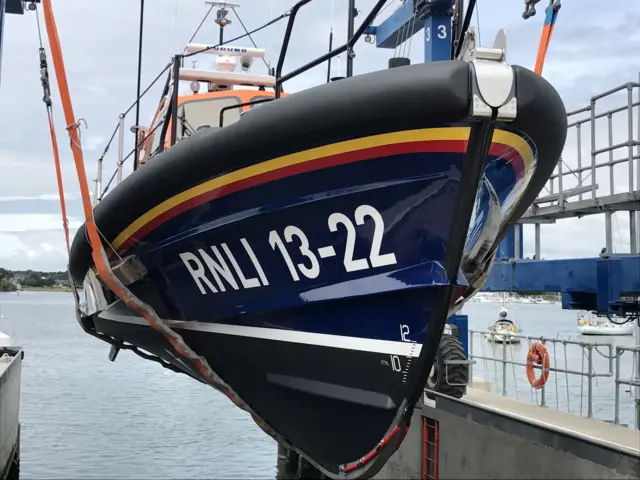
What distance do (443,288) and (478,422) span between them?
3.30 metres

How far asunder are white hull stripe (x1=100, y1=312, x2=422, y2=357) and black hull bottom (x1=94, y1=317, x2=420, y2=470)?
0.03 metres

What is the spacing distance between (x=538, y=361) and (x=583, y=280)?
3.82ft

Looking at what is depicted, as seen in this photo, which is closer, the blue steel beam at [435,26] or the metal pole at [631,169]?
the metal pole at [631,169]

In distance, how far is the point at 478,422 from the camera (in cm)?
687

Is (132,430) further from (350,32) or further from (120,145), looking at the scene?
(350,32)

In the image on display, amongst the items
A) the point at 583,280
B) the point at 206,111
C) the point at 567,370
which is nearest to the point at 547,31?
the point at 206,111

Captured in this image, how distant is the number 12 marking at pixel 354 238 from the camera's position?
3.98 m

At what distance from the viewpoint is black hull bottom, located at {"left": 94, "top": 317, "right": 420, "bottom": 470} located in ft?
13.9

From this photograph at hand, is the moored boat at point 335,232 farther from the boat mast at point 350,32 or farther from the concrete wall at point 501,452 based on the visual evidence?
the concrete wall at point 501,452

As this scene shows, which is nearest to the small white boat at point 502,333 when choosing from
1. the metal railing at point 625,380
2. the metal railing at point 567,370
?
the metal railing at point 567,370

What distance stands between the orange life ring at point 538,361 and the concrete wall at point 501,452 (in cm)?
96

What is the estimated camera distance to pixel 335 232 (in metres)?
4.07

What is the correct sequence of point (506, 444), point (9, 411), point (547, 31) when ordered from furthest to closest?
point (9, 411) → point (506, 444) → point (547, 31)

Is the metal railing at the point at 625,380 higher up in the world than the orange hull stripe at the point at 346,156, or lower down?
lower down
